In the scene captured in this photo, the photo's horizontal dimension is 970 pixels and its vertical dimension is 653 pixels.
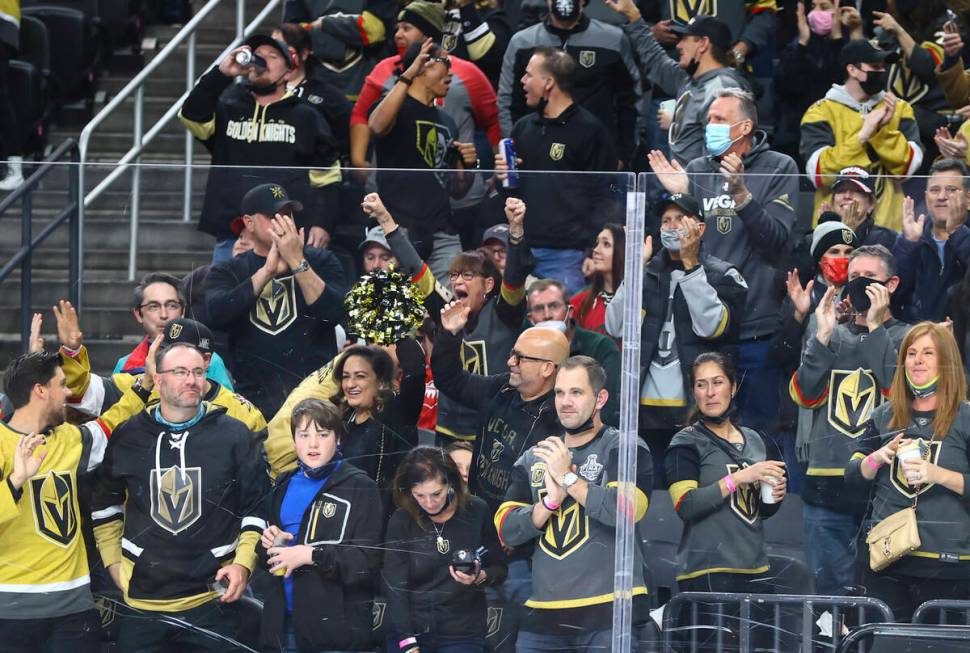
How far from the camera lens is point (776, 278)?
602cm

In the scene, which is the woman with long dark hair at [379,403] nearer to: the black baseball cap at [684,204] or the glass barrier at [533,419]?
the glass barrier at [533,419]

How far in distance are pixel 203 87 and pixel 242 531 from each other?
2820 millimetres

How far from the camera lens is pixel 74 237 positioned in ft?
20.9

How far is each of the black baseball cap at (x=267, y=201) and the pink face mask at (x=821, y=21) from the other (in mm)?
4156

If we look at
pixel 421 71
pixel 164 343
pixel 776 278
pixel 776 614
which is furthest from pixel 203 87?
pixel 776 614

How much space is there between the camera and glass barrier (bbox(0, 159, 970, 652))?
5.92 metres

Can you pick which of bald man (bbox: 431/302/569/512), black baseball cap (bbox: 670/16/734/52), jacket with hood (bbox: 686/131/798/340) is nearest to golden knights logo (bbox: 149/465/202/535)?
bald man (bbox: 431/302/569/512)

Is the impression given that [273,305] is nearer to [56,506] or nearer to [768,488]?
[56,506]

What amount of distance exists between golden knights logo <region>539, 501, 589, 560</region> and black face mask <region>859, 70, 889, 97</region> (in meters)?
3.37

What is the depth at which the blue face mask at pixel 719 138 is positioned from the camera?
7102 millimetres

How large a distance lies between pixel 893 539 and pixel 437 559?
62.8 inches

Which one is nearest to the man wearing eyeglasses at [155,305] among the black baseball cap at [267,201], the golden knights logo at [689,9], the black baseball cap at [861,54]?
the black baseball cap at [267,201]

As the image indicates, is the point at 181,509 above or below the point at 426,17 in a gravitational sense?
below

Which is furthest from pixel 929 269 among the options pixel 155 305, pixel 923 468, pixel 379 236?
pixel 155 305
